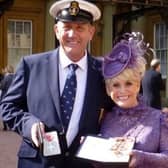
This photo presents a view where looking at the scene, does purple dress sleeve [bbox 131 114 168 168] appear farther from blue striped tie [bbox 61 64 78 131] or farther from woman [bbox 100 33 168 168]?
blue striped tie [bbox 61 64 78 131]

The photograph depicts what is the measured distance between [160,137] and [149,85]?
7985 millimetres

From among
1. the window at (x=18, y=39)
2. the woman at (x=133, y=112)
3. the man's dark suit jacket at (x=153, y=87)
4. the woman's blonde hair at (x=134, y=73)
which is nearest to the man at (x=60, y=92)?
the woman at (x=133, y=112)

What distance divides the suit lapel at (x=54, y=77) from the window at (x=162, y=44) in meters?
16.2

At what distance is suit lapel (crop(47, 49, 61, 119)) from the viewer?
295 centimetres

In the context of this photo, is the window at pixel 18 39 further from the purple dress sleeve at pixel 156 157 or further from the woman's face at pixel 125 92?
the purple dress sleeve at pixel 156 157

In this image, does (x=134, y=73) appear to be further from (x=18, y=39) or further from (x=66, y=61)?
(x=18, y=39)

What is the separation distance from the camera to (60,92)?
9.79 feet

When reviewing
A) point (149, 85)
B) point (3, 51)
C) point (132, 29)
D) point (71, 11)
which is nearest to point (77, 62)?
point (71, 11)

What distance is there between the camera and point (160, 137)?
2738 mm

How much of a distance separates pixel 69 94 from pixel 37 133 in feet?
1.04

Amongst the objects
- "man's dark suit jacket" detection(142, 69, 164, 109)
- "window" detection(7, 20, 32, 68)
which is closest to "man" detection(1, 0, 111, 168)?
"man's dark suit jacket" detection(142, 69, 164, 109)

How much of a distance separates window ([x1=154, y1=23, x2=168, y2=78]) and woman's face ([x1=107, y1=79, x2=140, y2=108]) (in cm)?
1635

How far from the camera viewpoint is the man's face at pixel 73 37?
2.90m

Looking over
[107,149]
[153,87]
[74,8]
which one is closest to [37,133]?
[107,149]
